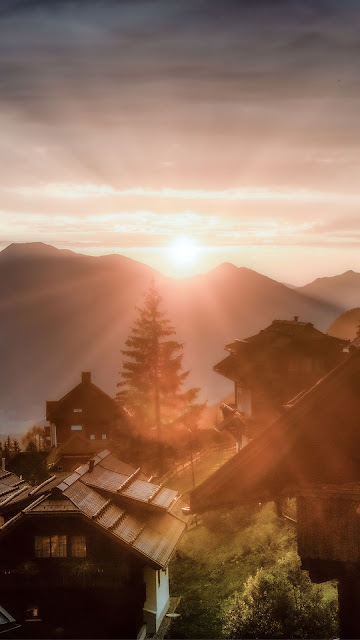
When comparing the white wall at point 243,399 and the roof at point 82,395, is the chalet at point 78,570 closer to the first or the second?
the white wall at point 243,399

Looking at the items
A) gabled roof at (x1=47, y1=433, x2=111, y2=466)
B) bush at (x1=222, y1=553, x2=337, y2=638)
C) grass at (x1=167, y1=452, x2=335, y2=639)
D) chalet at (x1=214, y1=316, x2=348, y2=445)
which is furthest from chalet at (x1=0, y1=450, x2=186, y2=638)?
gabled roof at (x1=47, y1=433, x2=111, y2=466)

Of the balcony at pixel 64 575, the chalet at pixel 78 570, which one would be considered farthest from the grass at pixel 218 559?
the balcony at pixel 64 575

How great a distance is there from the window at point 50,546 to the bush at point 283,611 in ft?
27.6

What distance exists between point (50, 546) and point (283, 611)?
11407 millimetres

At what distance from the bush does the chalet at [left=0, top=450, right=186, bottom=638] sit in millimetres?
4957

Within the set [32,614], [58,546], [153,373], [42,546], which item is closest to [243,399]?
[58,546]

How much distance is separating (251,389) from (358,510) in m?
26.7

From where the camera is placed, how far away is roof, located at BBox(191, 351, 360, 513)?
506cm

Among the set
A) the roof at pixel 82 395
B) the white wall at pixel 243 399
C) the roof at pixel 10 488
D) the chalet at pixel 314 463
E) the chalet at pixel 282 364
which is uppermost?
the chalet at pixel 314 463

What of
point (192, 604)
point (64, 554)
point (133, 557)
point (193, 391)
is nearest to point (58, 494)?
point (64, 554)

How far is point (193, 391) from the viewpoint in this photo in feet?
185

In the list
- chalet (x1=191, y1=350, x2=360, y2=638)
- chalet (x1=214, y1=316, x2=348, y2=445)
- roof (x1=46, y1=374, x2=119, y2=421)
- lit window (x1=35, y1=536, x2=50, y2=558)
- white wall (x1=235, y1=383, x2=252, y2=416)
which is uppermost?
chalet (x1=191, y1=350, x2=360, y2=638)

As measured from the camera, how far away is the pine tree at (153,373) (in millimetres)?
54125

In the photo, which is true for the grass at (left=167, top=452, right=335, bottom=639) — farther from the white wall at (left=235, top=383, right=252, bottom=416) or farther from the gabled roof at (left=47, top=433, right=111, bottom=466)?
the gabled roof at (left=47, top=433, right=111, bottom=466)
